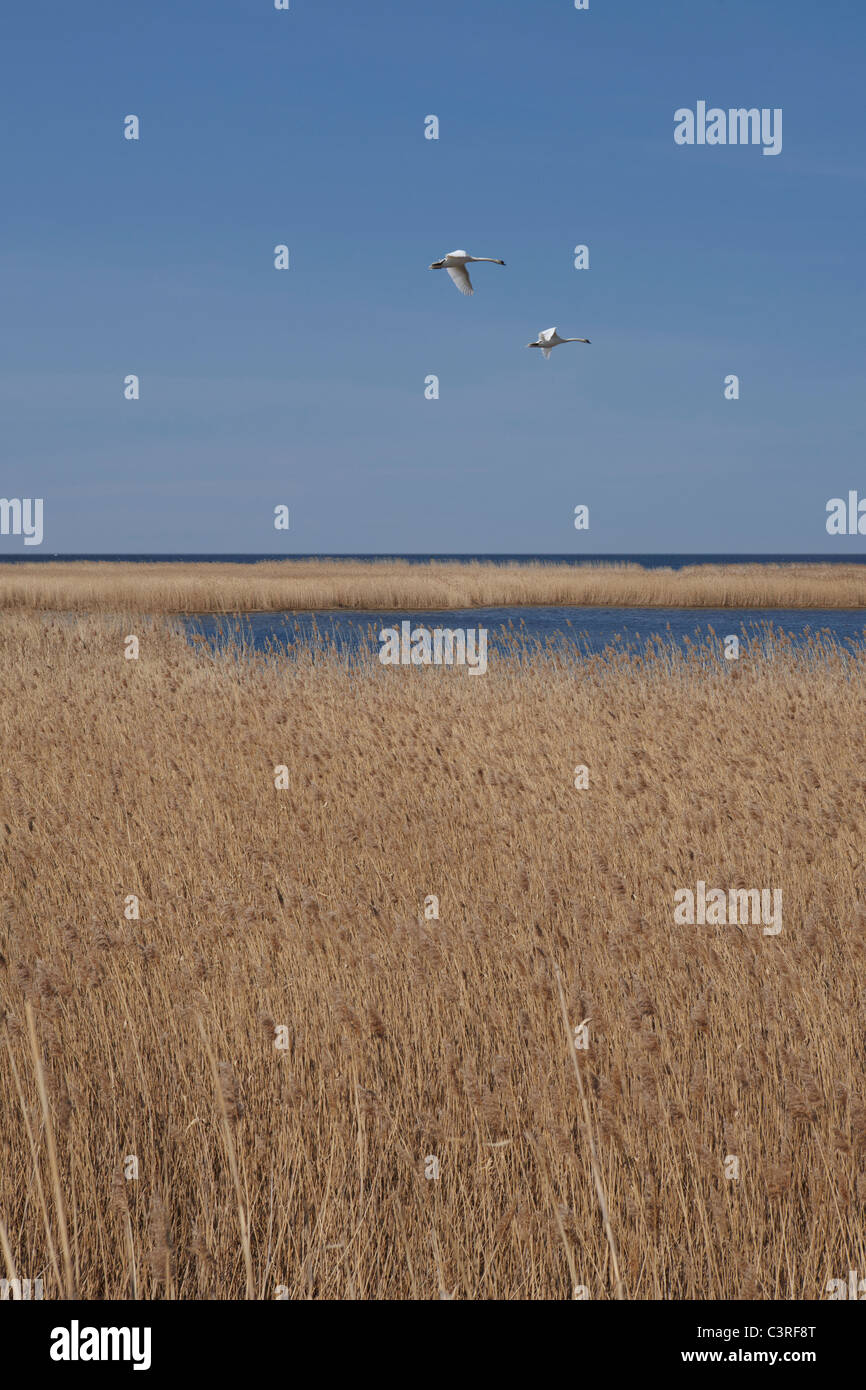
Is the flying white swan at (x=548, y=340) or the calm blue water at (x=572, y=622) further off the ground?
the calm blue water at (x=572, y=622)

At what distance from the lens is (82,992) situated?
12.3 feet

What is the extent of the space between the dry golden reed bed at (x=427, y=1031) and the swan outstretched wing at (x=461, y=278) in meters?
5.76

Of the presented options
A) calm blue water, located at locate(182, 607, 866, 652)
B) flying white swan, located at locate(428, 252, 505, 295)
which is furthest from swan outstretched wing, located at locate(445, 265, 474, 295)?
calm blue water, located at locate(182, 607, 866, 652)

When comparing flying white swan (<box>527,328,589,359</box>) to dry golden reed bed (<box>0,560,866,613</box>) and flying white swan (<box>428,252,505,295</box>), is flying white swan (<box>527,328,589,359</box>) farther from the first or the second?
dry golden reed bed (<box>0,560,866,613</box>)

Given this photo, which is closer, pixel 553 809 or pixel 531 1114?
pixel 531 1114

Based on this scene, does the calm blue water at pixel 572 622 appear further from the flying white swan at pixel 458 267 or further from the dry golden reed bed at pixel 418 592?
the flying white swan at pixel 458 267

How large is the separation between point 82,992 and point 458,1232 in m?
1.98

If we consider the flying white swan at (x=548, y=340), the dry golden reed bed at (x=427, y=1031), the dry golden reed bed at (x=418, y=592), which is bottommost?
the dry golden reed bed at (x=427, y=1031)

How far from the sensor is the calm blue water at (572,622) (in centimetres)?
2850

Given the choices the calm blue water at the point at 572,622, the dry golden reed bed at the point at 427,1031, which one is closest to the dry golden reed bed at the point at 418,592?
the calm blue water at the point at 572,622

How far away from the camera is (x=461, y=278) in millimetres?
10422

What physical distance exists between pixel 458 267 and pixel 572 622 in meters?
24.8
